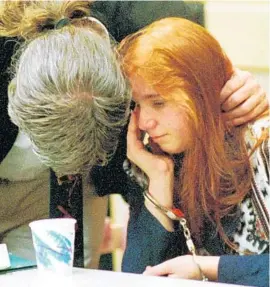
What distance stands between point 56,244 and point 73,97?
0.30 metres

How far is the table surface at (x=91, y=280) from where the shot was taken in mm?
1361

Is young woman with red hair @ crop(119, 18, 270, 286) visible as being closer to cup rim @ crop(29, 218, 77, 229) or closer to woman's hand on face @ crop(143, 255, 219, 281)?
woman's hand on face @ crop(143, 255, 219, 281)

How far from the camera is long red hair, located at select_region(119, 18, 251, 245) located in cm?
136

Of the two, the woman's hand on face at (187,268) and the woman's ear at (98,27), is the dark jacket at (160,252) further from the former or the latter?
the woman's ear at (98,27)

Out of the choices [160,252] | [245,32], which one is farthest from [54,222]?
[245,32]

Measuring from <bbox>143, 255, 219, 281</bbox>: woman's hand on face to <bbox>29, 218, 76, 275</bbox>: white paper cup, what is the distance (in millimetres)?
163

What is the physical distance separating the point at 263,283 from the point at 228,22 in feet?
1.66

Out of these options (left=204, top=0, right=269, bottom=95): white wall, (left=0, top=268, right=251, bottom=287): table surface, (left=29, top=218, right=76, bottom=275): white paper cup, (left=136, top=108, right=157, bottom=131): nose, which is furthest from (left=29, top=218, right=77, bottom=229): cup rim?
(left=204, top=0, right=269, bottom=95): white wall

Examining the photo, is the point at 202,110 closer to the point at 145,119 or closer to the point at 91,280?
the point at 145,119

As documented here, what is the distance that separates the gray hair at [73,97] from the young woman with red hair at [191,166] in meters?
0.04

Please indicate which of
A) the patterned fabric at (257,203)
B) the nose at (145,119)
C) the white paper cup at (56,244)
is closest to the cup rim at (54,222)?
the white paper cup at (56,244)

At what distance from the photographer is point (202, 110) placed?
1.37 metres

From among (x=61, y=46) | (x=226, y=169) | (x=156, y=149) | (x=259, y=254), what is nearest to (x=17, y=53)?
(x=61, y=46)

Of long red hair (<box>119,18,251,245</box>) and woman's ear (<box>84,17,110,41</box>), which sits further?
woman's ear (<box>84,17,110,41</box>)
